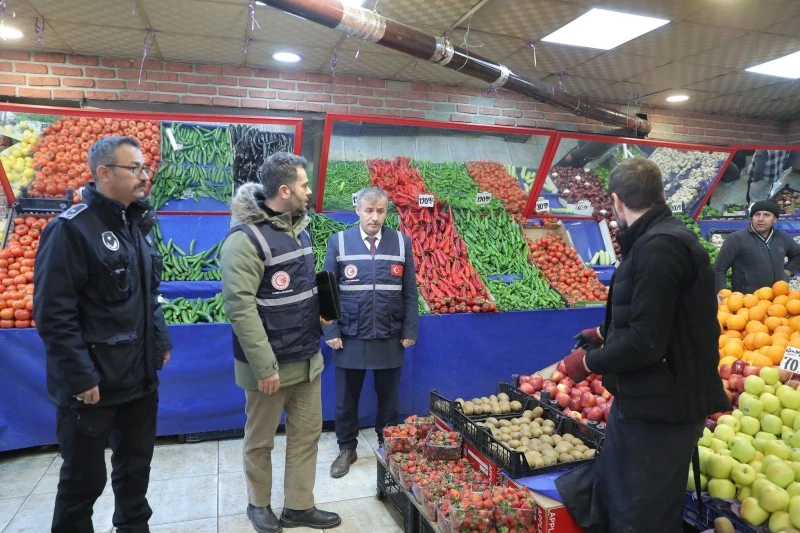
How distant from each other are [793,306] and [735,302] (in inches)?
15.2

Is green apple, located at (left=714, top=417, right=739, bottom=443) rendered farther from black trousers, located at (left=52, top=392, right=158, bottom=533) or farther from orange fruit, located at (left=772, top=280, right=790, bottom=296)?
black trousers, located at (left=52, top=392, right=158, bottom=533)

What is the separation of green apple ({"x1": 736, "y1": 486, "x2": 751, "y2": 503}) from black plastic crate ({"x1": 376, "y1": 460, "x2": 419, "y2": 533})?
59.4 inches

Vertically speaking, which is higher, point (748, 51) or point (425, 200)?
point (748, 51)

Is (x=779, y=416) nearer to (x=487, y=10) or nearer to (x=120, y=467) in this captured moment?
(x=120, y=467)

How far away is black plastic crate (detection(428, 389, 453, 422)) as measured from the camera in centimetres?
336

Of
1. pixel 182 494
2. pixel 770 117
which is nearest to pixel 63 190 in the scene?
pixel 182 494

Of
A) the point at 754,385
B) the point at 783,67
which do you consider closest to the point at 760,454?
the point at 754,385

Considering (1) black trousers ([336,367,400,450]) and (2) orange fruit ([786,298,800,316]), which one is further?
(1) black trousers ([336,367,400,450])

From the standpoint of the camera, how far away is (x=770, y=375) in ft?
9.46

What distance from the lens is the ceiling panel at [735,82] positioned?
6.93 metres

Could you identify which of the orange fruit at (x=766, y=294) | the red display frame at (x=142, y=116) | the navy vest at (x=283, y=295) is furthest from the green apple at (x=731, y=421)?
the red display frame at (x=142, y=116)

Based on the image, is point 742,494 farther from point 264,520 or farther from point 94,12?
point 94,12

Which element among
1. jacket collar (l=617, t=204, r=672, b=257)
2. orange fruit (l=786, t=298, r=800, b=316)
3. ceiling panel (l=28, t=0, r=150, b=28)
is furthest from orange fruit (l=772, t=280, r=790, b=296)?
ceiling panel (l=28, t=0, r=150, b=28)

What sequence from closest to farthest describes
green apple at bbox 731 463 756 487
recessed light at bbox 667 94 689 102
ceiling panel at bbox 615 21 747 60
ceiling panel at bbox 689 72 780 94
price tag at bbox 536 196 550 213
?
green apple at bbox 731 463 756 487 → ceiling panel at bbox 615 21 747 60 → price tag at bbox 536 196 550 213 → ceiling panel at bbox 689 72 780 94 → recessed light at bbox 667 94 689 102
